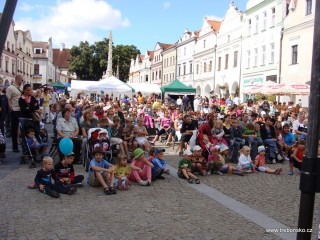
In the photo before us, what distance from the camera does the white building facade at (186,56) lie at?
5453 cm

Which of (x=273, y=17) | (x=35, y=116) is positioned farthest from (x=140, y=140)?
(x=273, y=17)

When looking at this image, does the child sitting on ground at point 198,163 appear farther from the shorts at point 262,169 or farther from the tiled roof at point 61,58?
the tiled roof at point 61,58

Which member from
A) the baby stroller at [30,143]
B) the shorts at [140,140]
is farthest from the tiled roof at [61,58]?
the baby stroller at [30,143]

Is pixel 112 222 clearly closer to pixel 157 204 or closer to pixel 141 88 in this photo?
pixel 157 204

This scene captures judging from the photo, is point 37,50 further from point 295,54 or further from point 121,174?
point 121,174

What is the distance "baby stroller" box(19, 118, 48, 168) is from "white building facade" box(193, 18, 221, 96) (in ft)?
123

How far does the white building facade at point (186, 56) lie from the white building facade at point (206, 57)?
5.98 feet

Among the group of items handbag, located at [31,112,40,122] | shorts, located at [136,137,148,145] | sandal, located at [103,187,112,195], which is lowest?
sandal, located at [103,187,112,195]

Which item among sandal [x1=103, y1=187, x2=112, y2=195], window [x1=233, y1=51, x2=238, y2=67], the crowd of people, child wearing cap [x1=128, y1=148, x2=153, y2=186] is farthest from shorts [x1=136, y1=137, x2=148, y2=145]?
window [x1=233, y1=51, x2=238, y2=67]

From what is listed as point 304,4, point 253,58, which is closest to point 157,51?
point 253,58

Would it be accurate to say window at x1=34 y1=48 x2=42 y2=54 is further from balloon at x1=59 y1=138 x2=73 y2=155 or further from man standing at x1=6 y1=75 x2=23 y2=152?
balloon at x1=59 y1=138 x2=73 y2=155

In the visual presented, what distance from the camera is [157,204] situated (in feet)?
21.6

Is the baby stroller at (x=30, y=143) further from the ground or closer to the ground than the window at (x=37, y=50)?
closer to the ground

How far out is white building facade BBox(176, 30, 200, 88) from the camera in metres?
54.5
